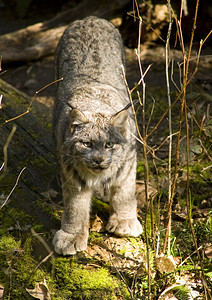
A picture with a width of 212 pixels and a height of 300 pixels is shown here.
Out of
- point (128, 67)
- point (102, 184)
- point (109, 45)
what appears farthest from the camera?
point (128, 67)

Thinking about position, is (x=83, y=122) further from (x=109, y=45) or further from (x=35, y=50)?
(x=35, y=50)

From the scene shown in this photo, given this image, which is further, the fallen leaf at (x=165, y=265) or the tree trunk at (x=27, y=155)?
the tree trunk at (x=27, y=155)

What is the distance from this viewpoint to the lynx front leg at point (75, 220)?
3.89m

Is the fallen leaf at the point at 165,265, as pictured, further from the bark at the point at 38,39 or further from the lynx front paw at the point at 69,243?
the bark at the point at 38,39

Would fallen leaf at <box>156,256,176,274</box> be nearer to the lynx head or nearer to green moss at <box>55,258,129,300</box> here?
green moss at <box>55,258,129,300</box>

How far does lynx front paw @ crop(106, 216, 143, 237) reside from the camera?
409 centimetres

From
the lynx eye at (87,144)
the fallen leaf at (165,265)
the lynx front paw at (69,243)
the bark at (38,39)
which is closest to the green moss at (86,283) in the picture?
the lynx front paw at (69,243)

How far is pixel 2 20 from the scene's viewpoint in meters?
12.0

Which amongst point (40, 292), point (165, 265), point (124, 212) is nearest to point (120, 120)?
point (124, 212)

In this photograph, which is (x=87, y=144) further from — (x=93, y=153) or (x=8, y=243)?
(x=8, y=243)

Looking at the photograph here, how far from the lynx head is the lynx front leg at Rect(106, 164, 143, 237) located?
1.41ft

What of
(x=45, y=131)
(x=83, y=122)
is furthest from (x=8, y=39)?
(x=83, y=122)

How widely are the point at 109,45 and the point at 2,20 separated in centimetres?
791

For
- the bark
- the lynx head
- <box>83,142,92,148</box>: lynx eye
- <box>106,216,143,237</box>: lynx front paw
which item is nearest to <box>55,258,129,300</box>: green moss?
<box>106,216,143,237</box>: lynx front paw
